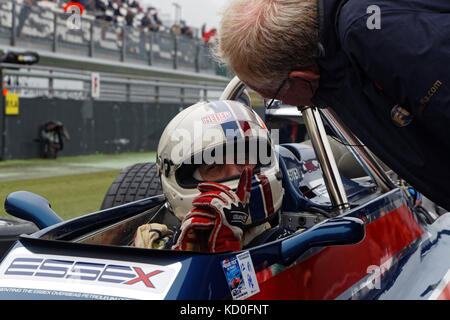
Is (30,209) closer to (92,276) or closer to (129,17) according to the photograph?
(92,276)

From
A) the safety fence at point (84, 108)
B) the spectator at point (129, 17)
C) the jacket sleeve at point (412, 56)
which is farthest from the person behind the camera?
the spectator at point (129, 17)

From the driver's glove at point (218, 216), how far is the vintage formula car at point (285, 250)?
0.14 m

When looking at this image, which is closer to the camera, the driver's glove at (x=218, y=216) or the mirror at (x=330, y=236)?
the mirror at (x=330, y=236)

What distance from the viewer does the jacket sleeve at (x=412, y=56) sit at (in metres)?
1.31

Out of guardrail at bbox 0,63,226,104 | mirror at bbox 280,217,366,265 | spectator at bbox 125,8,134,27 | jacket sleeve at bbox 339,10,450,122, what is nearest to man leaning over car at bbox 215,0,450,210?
jacket sleeve at bbox 339,10,450,122

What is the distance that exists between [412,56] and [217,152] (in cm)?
111

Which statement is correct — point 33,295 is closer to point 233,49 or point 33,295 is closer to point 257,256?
→ point 257,256

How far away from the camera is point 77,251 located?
1890mm

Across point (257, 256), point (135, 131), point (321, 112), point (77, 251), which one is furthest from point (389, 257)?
point (135, 131)

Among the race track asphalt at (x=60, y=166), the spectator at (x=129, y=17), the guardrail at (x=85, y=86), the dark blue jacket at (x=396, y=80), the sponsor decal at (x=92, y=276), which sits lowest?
the race track asphalt at (x=60, y=166)

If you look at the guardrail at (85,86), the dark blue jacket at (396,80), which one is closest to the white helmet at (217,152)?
the dark blue jacket at (396,80)

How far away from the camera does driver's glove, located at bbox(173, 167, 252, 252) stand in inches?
77.0

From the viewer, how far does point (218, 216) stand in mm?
1957

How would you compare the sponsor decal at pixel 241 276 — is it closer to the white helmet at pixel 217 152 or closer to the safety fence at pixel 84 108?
the white helmet at pixel 217 152
